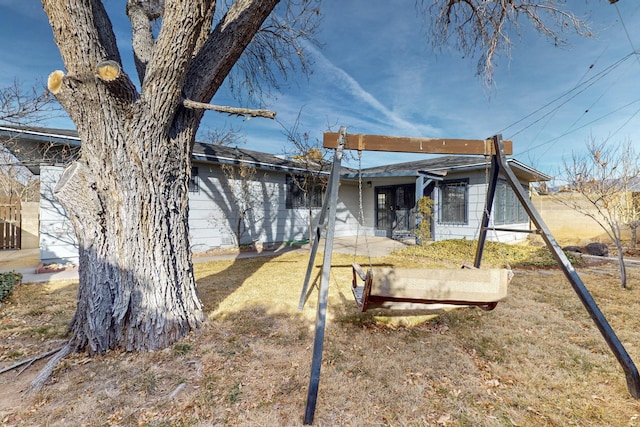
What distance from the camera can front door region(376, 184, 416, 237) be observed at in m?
11.0

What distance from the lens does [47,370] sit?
2.18m

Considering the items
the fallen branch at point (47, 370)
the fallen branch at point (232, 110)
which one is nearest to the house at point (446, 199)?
the fallen branch at point (232, 110)

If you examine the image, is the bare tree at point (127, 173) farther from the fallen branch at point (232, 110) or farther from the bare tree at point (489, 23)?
the bare tree at point (489, 23)

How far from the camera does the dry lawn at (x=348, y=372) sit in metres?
1.78

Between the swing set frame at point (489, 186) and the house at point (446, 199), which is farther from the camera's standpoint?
the house at point (446, 199)

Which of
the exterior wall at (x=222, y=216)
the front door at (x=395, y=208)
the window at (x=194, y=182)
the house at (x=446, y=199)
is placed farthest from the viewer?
the front door at (x=395, y=208)

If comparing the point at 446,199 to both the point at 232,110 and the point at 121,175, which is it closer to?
the point at 232,110

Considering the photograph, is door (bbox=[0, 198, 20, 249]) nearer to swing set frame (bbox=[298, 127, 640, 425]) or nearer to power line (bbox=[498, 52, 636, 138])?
swing set frame (bbox=[298, 127, 640, 425])

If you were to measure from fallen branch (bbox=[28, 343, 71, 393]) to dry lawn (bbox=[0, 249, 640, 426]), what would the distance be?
6 cm

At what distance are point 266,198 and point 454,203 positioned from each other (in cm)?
653

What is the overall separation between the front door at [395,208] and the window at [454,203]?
1261mm

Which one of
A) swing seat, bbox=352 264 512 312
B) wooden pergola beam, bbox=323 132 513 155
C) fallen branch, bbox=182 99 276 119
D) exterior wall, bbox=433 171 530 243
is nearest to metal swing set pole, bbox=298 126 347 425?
wooden pergola beam, bbox=323 132 513 155

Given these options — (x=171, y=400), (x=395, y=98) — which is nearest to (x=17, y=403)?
(x=171, y=400)

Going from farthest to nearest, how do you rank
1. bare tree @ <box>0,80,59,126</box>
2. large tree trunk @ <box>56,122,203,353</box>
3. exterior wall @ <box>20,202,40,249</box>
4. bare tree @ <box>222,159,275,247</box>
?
exterior wall @ <box>20,202,40,249</box> < bare tree @ <box>222,159,275,247</box> < bare tree @ <box>0,80,59,126</box> < large tree trunk @ <box>56,122,203,353</box>
